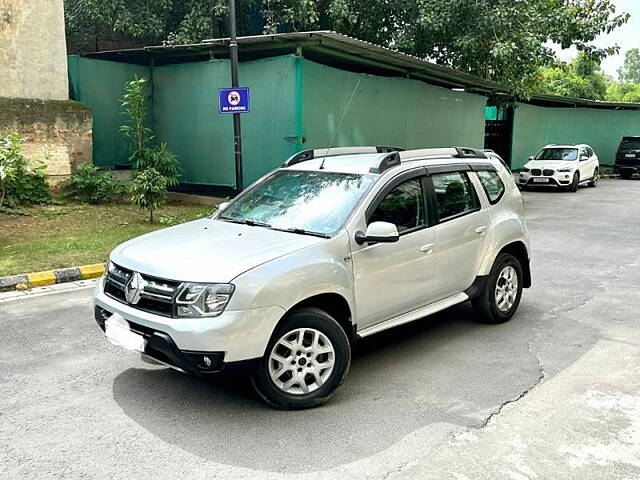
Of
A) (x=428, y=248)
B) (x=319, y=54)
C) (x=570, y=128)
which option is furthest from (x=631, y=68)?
(x=428, y=248)

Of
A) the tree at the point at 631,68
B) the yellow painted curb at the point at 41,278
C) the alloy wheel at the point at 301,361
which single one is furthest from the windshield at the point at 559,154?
the tree at the point at 631,68

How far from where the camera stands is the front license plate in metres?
3.79

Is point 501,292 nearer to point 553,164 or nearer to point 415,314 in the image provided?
point 415,314

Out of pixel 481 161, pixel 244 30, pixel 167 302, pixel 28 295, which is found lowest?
pixel 28 295

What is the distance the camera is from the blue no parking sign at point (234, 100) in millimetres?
10070

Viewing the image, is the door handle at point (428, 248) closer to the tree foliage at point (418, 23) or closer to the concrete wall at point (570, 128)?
the tree foliage at point (418, 23)

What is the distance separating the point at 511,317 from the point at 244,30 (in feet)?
45.2

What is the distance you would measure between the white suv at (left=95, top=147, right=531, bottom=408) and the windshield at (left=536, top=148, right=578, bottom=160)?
1579 cm

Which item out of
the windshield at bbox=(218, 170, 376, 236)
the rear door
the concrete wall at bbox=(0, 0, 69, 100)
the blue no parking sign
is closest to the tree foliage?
the concrete wall at bbox=(0, 0, 69, 100)

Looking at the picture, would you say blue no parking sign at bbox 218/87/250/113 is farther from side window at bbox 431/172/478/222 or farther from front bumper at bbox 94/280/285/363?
front bumper at bbox 94/280/285/363

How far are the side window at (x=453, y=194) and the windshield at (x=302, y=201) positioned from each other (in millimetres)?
763

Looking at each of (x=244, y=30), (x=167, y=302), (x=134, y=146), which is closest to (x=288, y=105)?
(x=134, y=146)

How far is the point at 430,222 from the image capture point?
495 cm

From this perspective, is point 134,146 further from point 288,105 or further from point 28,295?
point 28,295
